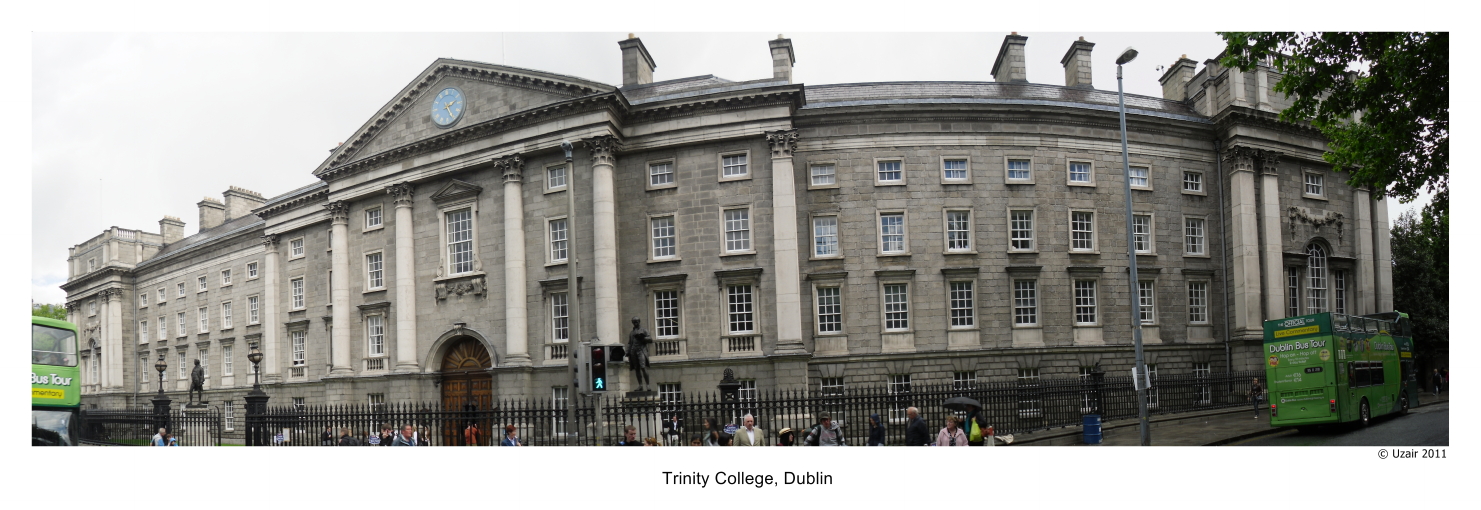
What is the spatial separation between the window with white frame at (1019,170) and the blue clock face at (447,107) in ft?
58.5

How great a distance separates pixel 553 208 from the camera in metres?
26.1

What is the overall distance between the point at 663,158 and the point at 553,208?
3857 mm

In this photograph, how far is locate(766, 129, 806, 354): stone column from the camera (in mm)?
23828

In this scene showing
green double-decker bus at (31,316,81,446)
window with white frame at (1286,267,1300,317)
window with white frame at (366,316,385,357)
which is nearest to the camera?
green double-decker bus at (31,316,81,446)

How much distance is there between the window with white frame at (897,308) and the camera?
971 inches

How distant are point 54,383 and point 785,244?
16.8 meters

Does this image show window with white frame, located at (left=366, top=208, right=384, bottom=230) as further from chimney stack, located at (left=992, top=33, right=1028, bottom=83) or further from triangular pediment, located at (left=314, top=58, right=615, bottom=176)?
chimney stack, located at (left=992, top=33, right=1028, bottom=83)

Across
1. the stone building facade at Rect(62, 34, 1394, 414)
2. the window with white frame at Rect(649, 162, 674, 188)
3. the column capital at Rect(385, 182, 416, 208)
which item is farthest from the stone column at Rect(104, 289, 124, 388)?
the window with white frame at Rect(649, 162, 674, 188)

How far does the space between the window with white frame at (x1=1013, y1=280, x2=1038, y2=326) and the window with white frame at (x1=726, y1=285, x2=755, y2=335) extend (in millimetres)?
8039

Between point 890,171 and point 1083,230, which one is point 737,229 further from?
point 1083,230

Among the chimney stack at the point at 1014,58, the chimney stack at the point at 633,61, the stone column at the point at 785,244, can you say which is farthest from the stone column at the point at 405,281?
the chimney stack at the point at 1014,58

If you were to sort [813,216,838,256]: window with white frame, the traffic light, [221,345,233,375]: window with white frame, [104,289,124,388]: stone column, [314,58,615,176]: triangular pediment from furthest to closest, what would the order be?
[221,345,233,375]: window with white frame < [104,289,124,388]: stone column < [314,58,615,176]: triangular pediment < [813,216,838,256]: window with white frame < the traffic light
